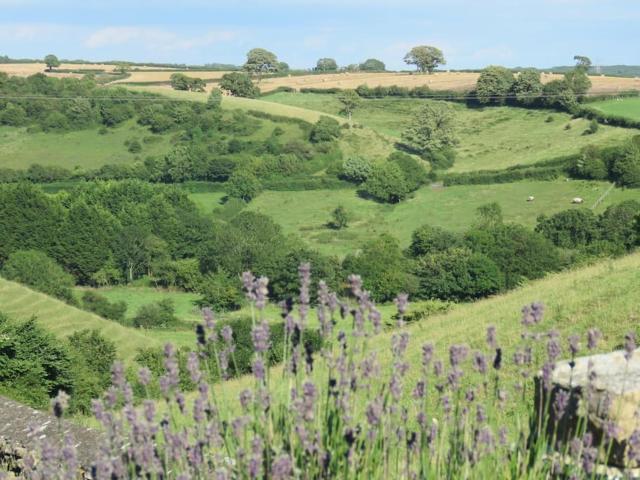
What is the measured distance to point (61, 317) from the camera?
53594 mm

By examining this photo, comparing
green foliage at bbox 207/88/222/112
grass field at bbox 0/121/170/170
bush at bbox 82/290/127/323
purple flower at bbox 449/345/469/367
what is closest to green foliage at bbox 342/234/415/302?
bush at bbox 82/290/127/323

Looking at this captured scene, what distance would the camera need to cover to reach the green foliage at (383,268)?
212ft

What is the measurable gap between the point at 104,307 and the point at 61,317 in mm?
11035

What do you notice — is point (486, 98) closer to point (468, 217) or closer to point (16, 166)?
point (468, 217)

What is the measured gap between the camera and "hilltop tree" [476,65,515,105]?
12412 centimetres

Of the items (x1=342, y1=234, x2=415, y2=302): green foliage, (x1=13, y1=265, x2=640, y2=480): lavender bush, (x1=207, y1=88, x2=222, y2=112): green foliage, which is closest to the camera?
(x1=13, y1=265, x2=640, y2=480): lavender bush

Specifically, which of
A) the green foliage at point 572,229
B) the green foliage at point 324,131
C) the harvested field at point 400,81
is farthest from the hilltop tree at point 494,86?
the green foliage at point 572,229

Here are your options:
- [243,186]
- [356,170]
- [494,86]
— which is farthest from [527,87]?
[243,186]

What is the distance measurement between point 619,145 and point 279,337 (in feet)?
210

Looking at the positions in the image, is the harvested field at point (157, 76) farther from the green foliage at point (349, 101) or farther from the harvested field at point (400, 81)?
the green foliage at point (349, 101)

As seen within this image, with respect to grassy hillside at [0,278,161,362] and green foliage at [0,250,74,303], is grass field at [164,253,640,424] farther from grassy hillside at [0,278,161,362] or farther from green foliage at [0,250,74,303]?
green foliage at [0,250,74,303]

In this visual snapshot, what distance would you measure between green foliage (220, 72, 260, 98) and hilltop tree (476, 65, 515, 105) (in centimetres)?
4056

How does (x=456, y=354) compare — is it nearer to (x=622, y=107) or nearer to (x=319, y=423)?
(x=319, y=423)

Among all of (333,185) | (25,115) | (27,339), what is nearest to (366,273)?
(333,185)
